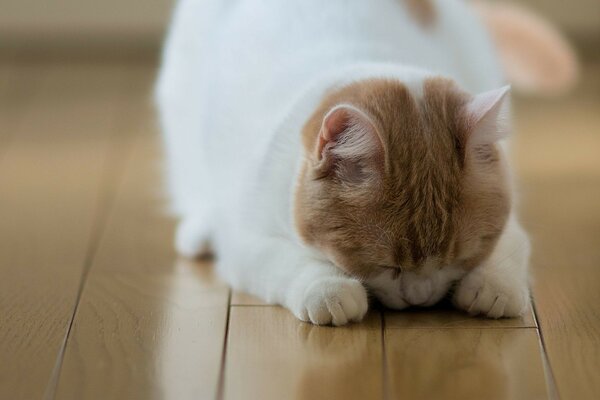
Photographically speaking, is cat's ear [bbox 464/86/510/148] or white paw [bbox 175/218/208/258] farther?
white paw [bbox 175/218/208/258]

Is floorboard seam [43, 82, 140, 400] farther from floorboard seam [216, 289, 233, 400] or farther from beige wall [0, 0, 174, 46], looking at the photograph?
beige wall [0, 0, 174, 46]

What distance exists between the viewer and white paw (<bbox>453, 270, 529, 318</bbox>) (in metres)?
1.79

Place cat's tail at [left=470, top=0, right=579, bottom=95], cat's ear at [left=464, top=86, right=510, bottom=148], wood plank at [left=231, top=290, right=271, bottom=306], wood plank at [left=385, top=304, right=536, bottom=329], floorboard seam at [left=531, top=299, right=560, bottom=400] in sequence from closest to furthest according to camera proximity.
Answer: floorboard seam at [left=531, top=299, right=560, bottom=400] → cat's ear at [left=464, top=86, right=510, bottom=148] → wood plank at [left=385, top=304, right=536, bottom=329] → wood plank at [left=231, top=290, right=271, bottom=306] → cat's tail at [left=470, top=0, right=579, bottom=95]

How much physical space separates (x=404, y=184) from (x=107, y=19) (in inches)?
84.9

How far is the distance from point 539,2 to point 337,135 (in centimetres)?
210

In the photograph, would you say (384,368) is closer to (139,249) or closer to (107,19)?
(139,249)

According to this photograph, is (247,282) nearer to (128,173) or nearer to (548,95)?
(128,173)

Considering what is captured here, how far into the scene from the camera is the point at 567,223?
2.31 metres

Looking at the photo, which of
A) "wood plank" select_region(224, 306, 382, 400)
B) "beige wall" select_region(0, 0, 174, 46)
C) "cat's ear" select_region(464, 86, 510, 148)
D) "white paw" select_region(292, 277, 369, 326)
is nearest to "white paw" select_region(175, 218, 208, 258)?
"wood plank" select_region(224, 306, 382, 400)

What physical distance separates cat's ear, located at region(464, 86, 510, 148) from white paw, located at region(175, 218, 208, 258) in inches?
26.2

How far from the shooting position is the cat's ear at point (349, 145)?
1609 millimetres

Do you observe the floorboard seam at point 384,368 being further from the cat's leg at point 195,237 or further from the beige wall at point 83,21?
the beige wall at point 83,21

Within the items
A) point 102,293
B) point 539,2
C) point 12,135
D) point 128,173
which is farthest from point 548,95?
point 102,293

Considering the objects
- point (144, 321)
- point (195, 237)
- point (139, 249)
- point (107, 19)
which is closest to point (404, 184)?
point (144, 321)
